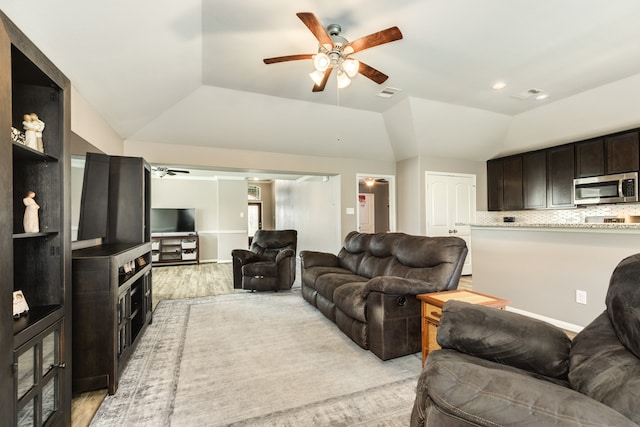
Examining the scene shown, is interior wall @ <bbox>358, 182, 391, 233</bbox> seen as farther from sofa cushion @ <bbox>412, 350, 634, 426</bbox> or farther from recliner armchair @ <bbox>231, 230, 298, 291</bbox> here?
sofa cushion @ <bbox>412, 350, 634, 426</bbox>

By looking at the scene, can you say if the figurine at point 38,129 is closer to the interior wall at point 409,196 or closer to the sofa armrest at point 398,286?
the sofa armrest at point 398,286

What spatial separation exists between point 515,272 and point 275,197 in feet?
26.7

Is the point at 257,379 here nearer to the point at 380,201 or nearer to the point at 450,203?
the point at 450,203

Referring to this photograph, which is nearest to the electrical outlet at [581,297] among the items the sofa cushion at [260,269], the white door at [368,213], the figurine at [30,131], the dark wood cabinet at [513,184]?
the dark wood cabinet at [513,184]

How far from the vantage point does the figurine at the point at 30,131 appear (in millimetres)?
1446

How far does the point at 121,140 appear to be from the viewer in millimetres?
4191

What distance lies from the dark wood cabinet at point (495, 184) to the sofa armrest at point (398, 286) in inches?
176

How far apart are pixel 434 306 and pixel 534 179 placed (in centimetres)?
449

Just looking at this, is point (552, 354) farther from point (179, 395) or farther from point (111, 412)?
point (111, 412)

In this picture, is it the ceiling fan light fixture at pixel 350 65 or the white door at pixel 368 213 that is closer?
the ceiling fan light fixture at pixel 350 65

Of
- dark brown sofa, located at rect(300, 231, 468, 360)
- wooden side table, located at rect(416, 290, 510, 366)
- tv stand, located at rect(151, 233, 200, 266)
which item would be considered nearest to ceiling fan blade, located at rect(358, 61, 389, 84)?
dark brown sofa, located at rect(300, 231, 468, 360)

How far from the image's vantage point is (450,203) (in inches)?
226

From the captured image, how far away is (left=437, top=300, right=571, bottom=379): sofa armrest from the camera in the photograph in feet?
4.32

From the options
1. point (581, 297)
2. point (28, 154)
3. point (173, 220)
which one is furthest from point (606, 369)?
point (173, 220)
